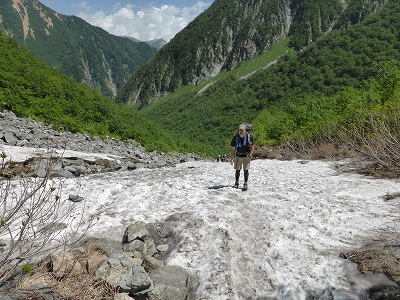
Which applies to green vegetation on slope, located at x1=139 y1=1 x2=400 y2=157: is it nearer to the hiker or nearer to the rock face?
the rock face

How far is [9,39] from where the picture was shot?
32.6m

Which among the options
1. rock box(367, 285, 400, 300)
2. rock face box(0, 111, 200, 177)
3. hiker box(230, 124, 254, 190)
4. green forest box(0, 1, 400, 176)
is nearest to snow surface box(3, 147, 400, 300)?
rock box(367, 285, 400, 300)

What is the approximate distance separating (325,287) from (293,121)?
38192 mm

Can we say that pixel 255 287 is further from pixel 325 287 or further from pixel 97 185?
pixel 97 185

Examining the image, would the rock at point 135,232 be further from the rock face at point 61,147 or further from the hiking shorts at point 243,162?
the rock face at point 61,147

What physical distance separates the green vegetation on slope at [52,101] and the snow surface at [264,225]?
13.1 m

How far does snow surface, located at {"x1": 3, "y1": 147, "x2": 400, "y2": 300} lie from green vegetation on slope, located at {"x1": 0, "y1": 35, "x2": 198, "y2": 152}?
1312cm

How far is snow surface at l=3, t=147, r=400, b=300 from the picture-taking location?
4719 mm

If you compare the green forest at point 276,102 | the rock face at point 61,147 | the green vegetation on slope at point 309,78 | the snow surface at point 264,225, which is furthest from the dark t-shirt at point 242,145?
the green vegetation on slope at point 309,78

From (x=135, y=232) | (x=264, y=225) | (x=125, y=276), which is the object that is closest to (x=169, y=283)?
(x=125, y=276)

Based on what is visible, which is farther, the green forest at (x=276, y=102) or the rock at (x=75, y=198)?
the green forest at (x=276, y=102)

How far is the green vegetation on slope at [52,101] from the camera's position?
23031 mm

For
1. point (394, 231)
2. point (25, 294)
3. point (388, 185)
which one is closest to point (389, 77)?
point (388, 185)

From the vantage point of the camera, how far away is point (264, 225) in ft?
23.1
